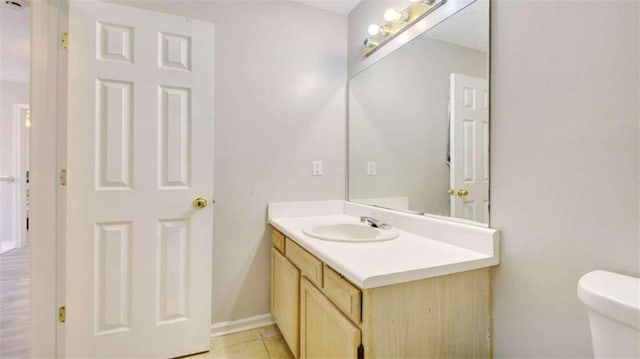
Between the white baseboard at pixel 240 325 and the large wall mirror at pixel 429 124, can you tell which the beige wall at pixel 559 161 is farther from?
the white baseboard at pixel 240 325

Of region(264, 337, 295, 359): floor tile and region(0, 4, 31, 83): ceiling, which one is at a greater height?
region(0, 4, 31, 83): ceiling

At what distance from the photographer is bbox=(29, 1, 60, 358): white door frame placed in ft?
4.89

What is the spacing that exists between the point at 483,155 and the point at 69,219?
200 centimetres

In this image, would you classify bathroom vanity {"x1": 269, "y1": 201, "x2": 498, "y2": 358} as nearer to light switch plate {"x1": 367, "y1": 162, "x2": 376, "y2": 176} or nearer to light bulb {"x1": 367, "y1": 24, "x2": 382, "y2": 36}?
light switch plate {"x1": 367, "y1": 162, "x2": 376, "y2": 176}

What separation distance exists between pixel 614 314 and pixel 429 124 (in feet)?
3.52

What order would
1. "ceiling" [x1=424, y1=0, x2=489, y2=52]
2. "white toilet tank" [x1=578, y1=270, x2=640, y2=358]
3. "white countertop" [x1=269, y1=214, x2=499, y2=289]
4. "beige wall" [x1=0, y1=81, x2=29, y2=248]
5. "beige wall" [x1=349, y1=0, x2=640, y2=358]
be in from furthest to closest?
"beige wall" [x1=0, y1=81, x2=29, y2=248]
"ceiling" [x1=424, y1=0, x2=489, y2=52]
"white countertop" [x1=269, y1=214, x2=499, y2=289]
"beige wall" [x1=349, y1=0, x2=640, y2=358]
"white toilet tank" [x1=578, y1=270, x2=640, y2=358]

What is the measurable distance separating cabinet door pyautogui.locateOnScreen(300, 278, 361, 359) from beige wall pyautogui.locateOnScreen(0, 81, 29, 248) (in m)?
4.64

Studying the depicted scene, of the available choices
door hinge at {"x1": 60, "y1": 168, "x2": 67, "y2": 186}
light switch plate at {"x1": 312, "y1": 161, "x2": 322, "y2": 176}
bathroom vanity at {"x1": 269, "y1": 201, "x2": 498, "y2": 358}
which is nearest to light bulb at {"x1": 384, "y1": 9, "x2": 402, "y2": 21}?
light switch plate at {"x1": 312, "y1": 161, "x2": 322, "y2": 176}

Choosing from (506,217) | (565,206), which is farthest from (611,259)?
(506,217)

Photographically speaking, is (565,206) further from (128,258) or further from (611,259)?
(128,258)

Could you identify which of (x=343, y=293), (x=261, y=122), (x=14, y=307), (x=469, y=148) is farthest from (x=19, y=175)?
(x=469, y=148)

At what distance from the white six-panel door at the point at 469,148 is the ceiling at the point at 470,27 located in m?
0.14

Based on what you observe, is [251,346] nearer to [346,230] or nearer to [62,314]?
[346,230]

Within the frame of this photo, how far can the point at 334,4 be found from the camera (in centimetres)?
209
